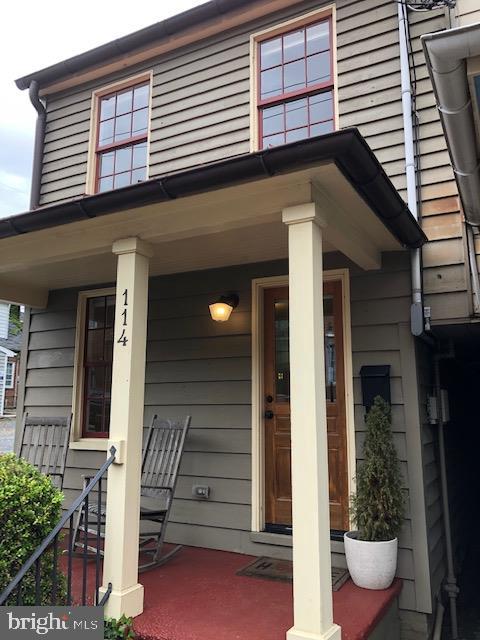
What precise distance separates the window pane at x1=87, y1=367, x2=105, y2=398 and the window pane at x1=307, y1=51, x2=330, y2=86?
3.26m

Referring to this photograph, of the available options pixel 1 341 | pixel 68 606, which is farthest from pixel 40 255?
pixel 1 341

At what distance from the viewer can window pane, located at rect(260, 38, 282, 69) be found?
4.49 metres

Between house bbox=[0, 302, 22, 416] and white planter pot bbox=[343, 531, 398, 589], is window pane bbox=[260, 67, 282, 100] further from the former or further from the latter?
house bbox=[0, 302, 22, 416]

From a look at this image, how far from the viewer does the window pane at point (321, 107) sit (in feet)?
13.8

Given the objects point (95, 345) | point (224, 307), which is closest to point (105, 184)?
point (95, 345)

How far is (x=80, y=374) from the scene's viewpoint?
15.8 feet

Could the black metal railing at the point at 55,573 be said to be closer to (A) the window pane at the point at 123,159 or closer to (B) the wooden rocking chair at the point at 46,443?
(B) the wooden rocking chair at the point at 46,443

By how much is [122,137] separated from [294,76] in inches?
76.2

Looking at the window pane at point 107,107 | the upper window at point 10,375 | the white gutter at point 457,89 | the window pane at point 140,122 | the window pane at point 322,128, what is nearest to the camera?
the white gutter at point 457,89

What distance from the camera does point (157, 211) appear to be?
9.36 ft

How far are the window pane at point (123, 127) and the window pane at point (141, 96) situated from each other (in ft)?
0.49

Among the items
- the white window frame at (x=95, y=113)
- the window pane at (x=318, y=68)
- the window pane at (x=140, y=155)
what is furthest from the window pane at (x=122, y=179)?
the window pane at (x=318, y=68)

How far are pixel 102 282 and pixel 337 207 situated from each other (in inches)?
106

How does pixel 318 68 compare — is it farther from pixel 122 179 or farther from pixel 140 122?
pixel 122 179
